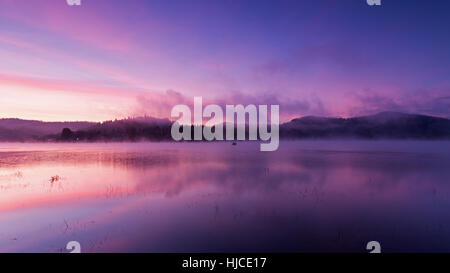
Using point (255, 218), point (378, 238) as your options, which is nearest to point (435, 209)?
point (378, 238)

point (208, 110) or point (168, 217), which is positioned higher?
point (208, 110)

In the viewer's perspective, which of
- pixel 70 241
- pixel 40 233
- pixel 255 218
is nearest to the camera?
pixel 70 241

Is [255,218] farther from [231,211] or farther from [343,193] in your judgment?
[343,193]

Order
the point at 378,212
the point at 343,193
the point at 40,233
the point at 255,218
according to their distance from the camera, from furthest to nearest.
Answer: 1. the point at 343,193
2. the point at 378,212
3. the point at 255,218
4. the point at 40,233

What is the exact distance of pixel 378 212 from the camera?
14273 mm

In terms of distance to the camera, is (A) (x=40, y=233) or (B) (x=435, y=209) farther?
(B) (x=435, y=209)

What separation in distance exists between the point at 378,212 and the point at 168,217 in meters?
11.8
